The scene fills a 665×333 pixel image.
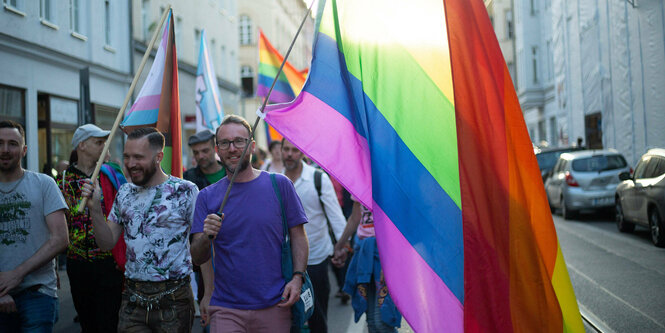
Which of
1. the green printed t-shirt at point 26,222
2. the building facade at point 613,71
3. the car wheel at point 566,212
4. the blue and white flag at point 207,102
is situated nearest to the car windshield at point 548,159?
the building facade at point 613,71

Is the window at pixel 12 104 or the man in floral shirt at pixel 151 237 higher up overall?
the window at pixel 12 104

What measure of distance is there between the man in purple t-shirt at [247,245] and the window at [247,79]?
161ft

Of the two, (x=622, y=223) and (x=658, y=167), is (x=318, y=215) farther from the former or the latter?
(x=622, y=223)

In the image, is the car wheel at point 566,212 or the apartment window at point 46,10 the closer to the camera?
the apartment window at point 46,10

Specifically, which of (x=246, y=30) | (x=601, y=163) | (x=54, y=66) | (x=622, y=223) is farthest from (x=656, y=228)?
(x=246, y=30)

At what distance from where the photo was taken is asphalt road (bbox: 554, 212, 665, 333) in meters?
7.27

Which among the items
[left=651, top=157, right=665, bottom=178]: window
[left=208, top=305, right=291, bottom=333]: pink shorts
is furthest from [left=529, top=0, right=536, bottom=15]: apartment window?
[left=208, top=305, right=291, bottom=333]: pink shorts

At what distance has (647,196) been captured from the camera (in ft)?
42.2

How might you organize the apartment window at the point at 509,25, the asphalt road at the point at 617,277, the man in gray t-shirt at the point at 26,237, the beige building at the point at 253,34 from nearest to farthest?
1. the man in gray t-shirt at the point at 26,237
2. the asphalt road at the point at 617,277
3. the beige building at the point at 253,34
4. the apartment window at the point at 509,25

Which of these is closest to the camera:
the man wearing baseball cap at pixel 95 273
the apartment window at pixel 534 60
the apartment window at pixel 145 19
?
the man wearing baseball cap at pixel 95 273

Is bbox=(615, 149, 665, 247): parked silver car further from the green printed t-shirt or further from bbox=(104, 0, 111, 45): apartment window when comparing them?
bbox=(104, 0, 111, 45): apartment window

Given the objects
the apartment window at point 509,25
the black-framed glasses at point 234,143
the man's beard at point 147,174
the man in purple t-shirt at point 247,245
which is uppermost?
the apartment window at point 509,25

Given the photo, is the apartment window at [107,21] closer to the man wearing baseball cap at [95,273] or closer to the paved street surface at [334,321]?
the paved street surface at [334,321]

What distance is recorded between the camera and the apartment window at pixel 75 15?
59.4 ft
